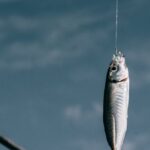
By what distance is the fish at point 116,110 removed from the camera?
27.9 ft

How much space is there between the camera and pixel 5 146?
765 centimetres

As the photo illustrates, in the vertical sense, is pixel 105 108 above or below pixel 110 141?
above

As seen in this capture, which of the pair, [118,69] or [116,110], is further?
[118,69]

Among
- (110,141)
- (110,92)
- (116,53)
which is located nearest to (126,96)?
(110,92)

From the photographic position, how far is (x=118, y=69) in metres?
→ 10.0

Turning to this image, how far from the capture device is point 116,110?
852 cm

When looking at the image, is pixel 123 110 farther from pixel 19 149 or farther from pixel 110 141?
pixel 19 149

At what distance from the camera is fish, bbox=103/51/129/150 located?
27.9 ft

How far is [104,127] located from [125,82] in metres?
1.15

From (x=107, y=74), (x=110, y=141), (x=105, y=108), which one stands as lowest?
(x=110, y=141)

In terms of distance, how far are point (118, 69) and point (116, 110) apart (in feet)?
5.71

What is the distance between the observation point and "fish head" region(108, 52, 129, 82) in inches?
369

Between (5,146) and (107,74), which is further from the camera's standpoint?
(107,74)

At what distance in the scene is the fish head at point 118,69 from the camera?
937 centimetres
